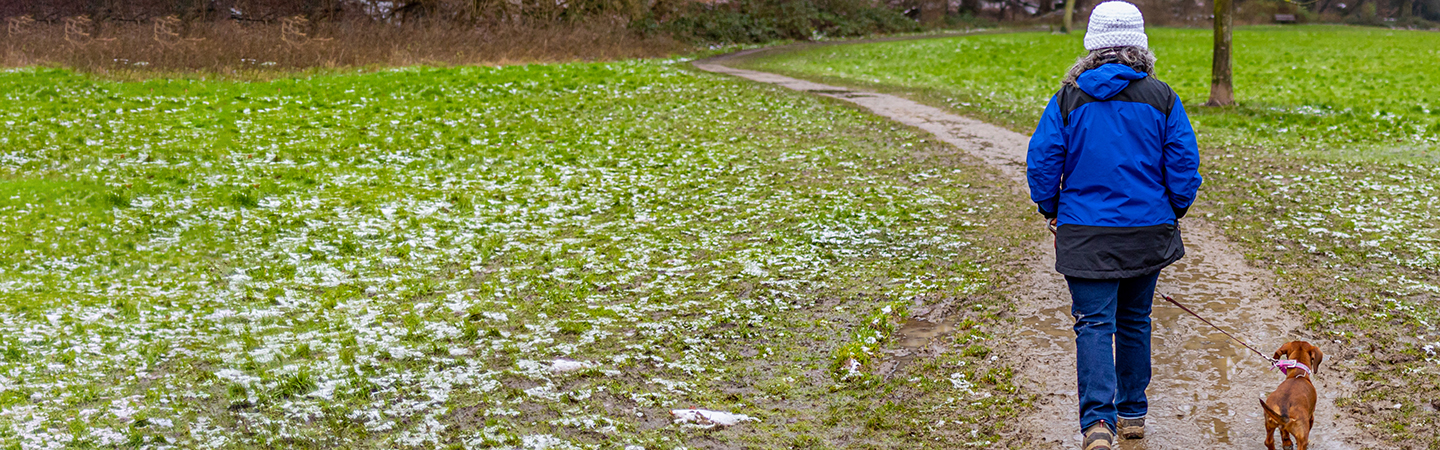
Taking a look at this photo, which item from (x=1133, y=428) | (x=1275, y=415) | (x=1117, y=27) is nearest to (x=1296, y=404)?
(x=1275, y=415)

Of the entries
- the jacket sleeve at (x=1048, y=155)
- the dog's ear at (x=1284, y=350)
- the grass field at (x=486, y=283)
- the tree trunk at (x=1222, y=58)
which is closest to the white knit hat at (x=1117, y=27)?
the jacket sleeve at (x=1048, y=155)

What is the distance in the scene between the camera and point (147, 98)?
16.6 metres

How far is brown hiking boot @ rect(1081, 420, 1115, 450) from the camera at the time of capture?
3.90 m

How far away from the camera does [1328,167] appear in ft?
36.8

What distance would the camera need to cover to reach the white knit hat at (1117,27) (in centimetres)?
371

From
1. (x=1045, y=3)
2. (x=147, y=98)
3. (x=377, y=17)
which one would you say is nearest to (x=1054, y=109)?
(x=147, y=98)

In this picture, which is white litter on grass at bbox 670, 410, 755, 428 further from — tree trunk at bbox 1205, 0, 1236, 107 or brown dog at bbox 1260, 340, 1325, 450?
tree trunk at bbox 1205, 0, 1236, 107

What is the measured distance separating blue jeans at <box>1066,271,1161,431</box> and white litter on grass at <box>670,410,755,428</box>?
1.52 metres

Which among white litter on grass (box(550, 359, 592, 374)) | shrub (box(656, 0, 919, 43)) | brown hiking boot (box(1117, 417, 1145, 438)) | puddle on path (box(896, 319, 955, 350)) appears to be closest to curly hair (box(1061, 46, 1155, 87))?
brown hiking boot (box(1117, 417, 1145, 438))

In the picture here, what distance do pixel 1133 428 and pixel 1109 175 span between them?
1158mm

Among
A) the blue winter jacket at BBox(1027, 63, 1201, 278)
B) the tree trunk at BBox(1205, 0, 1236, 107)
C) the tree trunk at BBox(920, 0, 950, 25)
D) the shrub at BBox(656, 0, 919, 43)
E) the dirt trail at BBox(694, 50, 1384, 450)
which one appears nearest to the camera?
the blue winter jacket at BBox(1027, 63, 1201, 278)

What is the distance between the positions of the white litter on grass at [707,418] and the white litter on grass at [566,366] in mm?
824

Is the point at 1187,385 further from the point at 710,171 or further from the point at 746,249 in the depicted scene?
the point at 710,171

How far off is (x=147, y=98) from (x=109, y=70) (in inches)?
156
